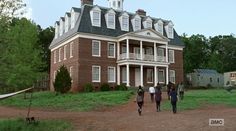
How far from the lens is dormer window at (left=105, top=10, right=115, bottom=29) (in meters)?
43.1

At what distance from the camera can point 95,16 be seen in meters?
42.1

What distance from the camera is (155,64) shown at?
4300 cm

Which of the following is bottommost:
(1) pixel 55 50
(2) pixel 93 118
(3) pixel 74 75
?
(2) pixel 93 118

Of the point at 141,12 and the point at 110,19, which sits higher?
the point at 141,12

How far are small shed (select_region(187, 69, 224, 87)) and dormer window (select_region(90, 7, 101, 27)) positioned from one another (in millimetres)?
27839

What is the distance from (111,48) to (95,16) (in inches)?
156

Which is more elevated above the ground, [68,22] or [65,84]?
[68,22]

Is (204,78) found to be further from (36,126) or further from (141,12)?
(36,126)

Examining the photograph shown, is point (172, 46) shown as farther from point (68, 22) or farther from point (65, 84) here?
point (65, 84)

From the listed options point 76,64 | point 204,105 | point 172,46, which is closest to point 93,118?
point 204,105

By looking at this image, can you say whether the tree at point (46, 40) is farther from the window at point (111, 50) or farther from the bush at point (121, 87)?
the bush at point (121, 87)

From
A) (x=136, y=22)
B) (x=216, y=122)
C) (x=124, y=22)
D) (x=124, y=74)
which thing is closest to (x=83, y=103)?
(x=216, y=122)

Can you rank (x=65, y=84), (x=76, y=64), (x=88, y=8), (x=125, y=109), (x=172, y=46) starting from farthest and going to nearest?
(x=172, y=46)
(x=88, y=8)
(x=76, y=64)
(x=65, y=84)
(x=125, y=109)

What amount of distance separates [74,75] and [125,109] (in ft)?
51.3
